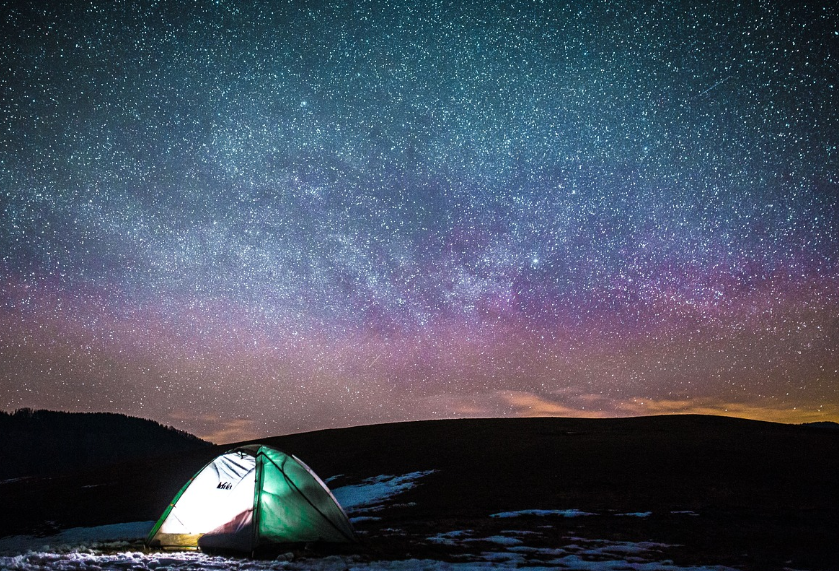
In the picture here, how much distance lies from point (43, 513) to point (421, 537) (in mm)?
24196

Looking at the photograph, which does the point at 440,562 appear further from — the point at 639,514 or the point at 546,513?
the point at 639,514

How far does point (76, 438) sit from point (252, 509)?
206 m

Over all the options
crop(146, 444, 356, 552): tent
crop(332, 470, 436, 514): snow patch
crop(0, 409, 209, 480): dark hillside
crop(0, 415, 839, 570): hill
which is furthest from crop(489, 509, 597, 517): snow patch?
crop(0, 409, 209, 480): dark hillside

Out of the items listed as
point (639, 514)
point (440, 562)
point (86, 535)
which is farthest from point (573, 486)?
point (86, 535)

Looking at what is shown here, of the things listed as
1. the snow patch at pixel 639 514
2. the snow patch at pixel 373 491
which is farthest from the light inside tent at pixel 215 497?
the snow patch at pixel 639 514

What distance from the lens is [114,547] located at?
13.1 m

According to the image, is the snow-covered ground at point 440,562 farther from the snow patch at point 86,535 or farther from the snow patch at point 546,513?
the snow patch at point 86,535

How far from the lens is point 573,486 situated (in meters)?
21.3

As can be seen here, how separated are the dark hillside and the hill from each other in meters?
150

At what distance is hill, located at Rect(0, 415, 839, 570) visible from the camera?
1322 centimetres

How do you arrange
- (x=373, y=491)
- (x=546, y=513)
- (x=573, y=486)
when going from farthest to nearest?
(x=373, y=491), (x=573, y=486), (x=546, y=513)

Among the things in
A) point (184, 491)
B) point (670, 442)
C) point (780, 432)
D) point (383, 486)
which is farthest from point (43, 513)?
point (780, 432)

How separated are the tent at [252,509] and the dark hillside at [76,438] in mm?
172122

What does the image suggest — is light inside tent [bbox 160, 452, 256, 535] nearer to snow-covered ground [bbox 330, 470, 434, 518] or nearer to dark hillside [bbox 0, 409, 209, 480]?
snow-covered ground [bbox 330, 470, 434, 518]
